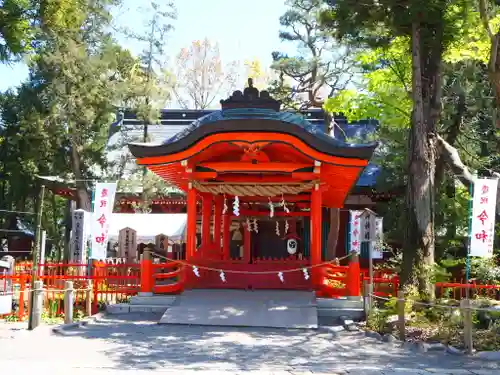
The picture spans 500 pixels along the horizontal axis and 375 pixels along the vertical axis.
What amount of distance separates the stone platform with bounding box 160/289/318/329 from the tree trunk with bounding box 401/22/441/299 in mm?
2280

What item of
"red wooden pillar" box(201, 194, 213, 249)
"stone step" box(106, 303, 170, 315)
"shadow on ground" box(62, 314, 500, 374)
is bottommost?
"shadow on ground" box(62, 314, 500, 374)

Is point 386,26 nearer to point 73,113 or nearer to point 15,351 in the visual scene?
point 15,351

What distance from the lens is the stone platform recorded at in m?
11.6

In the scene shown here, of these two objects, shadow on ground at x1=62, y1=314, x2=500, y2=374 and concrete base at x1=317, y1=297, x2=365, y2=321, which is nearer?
shadow on ground at x1=62, y1=314, x2=500, y2=374

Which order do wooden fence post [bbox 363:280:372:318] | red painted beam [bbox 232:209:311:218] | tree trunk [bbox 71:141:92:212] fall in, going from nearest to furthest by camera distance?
wooden fence post [bbox 363:280:372:318] < red painted beam [bbox 232:209:311:218] < tree trunk [bbox 71:141:92:212]

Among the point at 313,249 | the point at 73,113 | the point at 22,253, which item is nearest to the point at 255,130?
the point at 313,249

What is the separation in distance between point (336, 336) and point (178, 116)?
24.5 metres

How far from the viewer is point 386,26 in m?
13.1

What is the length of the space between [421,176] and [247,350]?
226 inches

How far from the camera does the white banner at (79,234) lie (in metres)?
16.9

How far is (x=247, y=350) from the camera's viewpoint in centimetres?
912

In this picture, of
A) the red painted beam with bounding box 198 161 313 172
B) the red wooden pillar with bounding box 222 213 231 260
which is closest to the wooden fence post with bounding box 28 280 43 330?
the red painted beam with bounding box 198 161 313 172

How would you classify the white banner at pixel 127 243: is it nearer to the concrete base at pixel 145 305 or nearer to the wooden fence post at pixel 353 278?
the concrete base at pixel 145 305

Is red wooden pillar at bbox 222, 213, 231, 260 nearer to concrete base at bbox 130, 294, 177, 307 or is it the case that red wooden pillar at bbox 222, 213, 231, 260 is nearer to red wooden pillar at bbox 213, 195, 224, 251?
red wooden pillar at bbox 213, 195, 224, 251
